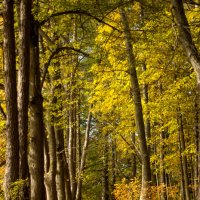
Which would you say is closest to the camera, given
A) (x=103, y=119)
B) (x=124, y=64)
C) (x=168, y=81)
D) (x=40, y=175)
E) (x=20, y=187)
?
(x=20, y=187)

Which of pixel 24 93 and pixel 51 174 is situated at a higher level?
pixel 24 93

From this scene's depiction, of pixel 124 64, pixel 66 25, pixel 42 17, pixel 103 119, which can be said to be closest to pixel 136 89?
pixel 124 64

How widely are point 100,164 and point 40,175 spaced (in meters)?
20.4

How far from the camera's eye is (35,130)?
27.5 ft

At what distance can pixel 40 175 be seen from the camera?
820 centimetres

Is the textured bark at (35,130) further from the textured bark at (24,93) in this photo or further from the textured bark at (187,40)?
the textured bark at (187,40)

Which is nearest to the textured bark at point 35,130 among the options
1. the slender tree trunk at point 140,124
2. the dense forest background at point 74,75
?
the dense forest background at point 74,75

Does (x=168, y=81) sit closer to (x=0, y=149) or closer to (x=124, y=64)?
(x=124, y=64)

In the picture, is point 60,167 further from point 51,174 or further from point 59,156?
point 51,174

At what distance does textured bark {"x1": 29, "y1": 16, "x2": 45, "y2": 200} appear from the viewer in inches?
322

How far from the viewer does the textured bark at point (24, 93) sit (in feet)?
22.4

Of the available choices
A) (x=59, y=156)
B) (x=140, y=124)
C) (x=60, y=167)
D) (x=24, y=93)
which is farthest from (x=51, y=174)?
(x=24, y=93)

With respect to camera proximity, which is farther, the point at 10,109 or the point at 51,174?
the point at 51,174

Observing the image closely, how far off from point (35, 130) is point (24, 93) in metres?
1.46
